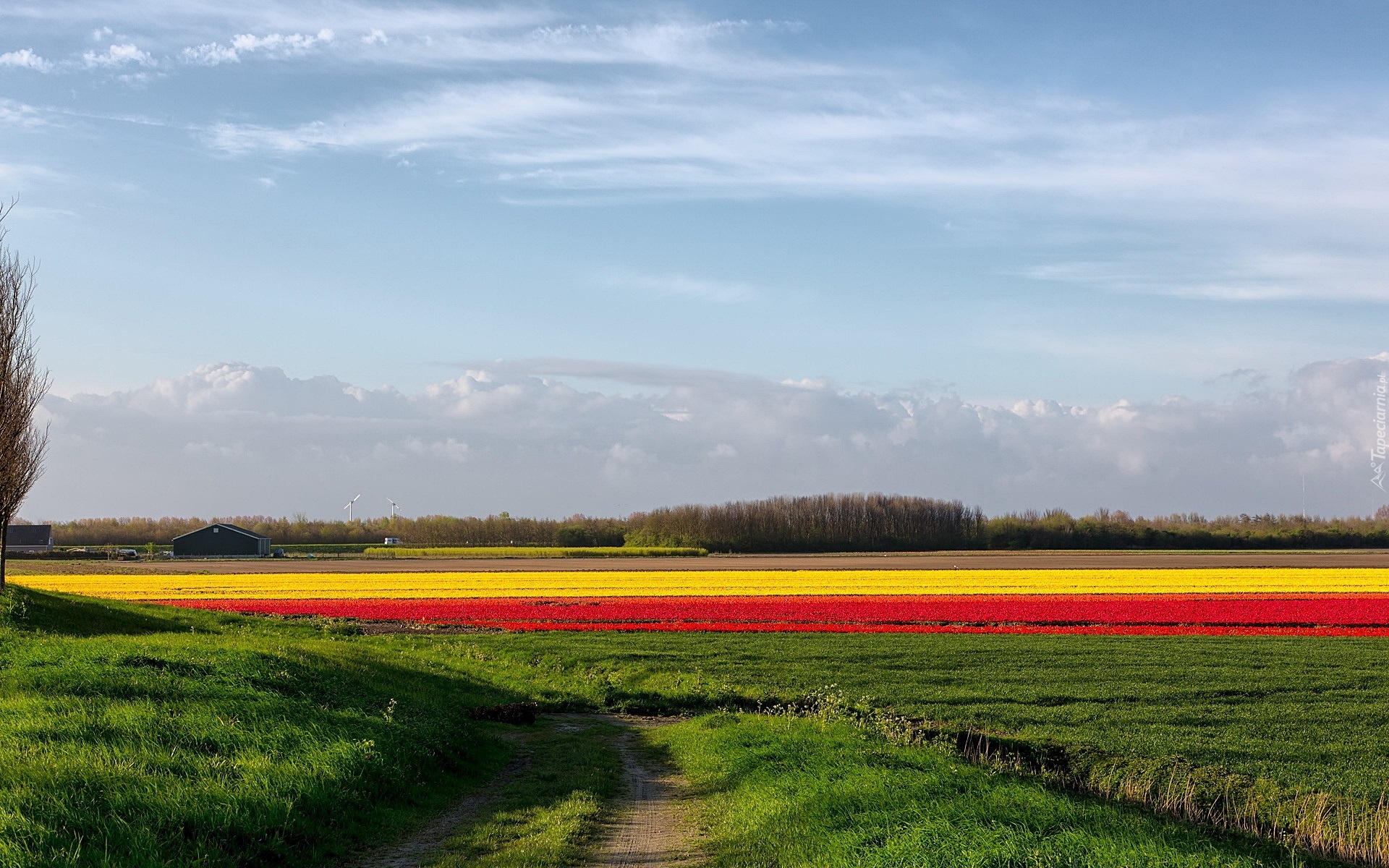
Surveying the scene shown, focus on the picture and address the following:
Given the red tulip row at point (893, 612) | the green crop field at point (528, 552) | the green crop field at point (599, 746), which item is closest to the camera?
the green crop field at point (599, 746)

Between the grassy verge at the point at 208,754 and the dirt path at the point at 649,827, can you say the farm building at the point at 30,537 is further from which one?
the dirt path at the point at 649,827

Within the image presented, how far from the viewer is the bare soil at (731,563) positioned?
285 ft

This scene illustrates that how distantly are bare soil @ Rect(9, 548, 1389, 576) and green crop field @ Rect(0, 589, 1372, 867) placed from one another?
188 feet

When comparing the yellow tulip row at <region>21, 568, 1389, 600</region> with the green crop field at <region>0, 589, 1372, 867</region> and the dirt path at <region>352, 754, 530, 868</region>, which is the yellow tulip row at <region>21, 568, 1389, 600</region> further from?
the dirt path at <region>352, 754, 530, 868</region>

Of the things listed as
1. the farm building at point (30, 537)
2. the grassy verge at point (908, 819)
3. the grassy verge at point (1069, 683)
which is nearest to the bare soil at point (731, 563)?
the farm building at point (30, 537)

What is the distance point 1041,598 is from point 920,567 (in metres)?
33.0

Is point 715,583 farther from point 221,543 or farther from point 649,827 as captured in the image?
point 221,543

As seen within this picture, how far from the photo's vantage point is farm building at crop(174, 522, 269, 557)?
441ft

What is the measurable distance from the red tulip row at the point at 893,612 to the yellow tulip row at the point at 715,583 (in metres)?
4.66

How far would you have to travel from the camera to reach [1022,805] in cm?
1201

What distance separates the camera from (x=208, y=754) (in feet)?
41.6

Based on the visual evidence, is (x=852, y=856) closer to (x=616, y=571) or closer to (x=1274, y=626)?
(x=1274, y=626)

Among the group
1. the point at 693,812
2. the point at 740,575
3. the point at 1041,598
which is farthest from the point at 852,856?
the point at 740,575

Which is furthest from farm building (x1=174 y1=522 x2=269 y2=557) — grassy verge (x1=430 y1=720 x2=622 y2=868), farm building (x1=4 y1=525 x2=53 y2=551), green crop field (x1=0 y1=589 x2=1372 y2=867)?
grassy verge (x1=430 y1=720 x2=622 y2=868)
